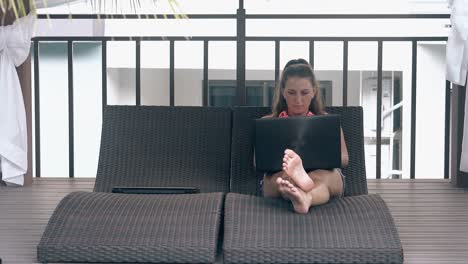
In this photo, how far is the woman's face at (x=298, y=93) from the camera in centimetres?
405

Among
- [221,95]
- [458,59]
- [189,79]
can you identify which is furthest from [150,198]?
[189,79]

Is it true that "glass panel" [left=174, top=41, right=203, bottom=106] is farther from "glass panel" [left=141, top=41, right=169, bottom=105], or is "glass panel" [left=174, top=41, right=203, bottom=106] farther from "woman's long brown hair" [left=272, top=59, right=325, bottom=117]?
"woman's long brown hair" [left=272, top=59, right=325, bottom=117]

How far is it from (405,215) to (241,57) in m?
1.50

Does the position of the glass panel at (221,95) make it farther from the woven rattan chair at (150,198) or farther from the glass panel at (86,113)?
the woven rattan chair at (150,198)

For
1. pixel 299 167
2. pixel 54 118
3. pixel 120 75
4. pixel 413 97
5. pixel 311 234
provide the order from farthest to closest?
pixel 120 75
pixel 54 118
pixel 413 97
pixel 299 167
pixel 311 234

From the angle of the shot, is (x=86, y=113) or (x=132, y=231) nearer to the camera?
(x=132, y=231)

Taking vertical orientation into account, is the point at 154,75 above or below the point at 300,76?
above

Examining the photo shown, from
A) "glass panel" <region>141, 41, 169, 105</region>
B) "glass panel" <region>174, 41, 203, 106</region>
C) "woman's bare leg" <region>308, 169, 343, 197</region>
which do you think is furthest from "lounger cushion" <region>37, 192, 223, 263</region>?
"glass panel" <region>174, 41, 203, 106</region>

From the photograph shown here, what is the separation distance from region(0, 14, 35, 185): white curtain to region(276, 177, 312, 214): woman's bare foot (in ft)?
7.25

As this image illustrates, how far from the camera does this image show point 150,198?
385cm

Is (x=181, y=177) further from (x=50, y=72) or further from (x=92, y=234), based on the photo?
(x=50, y=72)

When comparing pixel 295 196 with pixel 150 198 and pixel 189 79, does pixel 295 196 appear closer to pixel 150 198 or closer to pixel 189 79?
pixel 150 198

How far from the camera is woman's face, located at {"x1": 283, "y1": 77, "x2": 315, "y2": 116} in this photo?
13.3 ft

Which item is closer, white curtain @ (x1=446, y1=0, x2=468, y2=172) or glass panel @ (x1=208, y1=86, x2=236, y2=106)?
white curtain @ (x1=446, y1=0, x2=468, y2=172)
